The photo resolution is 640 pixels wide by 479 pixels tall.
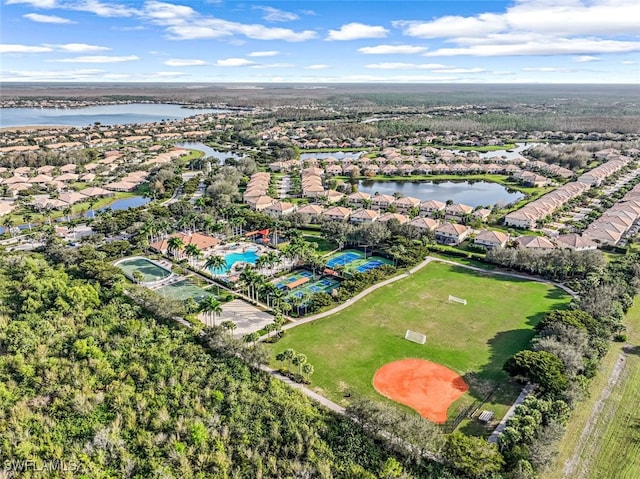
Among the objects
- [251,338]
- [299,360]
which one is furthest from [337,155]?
[299,360]

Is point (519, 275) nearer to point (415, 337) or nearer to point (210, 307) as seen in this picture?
point (415, 337)

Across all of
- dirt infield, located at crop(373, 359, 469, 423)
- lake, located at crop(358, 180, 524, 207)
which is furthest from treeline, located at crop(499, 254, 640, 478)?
lake, located at crop(358, 180, 524, 207)

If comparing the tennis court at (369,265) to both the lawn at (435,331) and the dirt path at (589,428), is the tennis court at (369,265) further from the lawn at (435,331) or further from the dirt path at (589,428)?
the dirt path at (589,428)

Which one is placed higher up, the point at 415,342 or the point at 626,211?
the point at 626,211

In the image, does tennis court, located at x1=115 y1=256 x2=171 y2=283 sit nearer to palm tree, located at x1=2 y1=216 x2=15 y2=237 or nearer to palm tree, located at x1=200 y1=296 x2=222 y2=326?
palm tree, located at x1=200 y1=296 x2=222 y2=326

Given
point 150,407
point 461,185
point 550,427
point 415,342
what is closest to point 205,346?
point 150,407

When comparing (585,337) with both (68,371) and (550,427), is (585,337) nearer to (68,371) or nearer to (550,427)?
(550,427)
